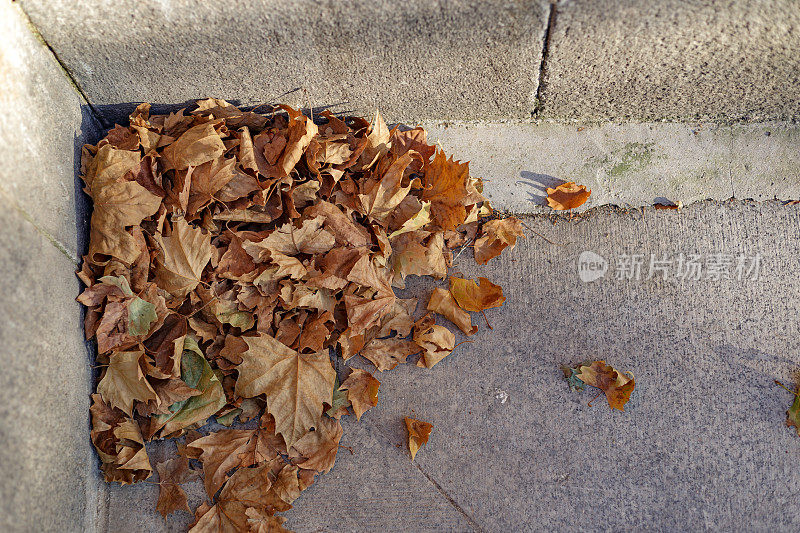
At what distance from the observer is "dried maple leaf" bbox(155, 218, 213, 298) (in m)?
2.00

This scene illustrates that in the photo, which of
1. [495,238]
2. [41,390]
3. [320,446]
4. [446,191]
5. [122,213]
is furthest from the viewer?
[495,238]

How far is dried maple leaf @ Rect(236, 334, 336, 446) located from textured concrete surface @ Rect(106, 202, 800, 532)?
0.82ft

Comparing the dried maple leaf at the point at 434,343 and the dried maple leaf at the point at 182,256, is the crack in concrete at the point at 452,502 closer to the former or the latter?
the dried maple leaf at the point at 434,343

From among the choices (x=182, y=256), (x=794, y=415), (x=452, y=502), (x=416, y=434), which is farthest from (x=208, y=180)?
(x=794, y=415)

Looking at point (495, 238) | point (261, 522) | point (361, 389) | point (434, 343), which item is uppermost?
point (495, 238)

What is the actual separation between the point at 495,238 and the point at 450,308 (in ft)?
1.22

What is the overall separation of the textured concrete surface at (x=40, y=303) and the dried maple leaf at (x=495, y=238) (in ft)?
5.31

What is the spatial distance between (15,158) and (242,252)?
31.5 inches

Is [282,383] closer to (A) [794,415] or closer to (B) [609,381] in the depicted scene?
(B) [609,381]

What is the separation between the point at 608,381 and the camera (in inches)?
87.4

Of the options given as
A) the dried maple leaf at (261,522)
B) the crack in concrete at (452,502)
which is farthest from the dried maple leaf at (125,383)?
the crack in concrete at (452,502)

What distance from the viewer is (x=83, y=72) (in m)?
2.04

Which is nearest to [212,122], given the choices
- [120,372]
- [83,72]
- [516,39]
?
[83,72]

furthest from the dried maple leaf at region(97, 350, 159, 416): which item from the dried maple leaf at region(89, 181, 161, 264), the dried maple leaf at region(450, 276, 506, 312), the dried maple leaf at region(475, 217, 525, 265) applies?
the dried maple leaf at region(475, 217, 525, 265)
